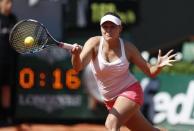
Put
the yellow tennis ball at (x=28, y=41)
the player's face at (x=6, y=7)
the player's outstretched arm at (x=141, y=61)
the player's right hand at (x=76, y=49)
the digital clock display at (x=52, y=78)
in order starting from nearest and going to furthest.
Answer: the player's right hand at (x=76, y=49)
the yellow tennis ball at (x=28, y=41)
the player's outstretched arm at (x=141, y=61)
the player's face at (x=6, y=7)
the digital clock display at (x=52, y=78)

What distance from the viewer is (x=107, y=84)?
7.61 m

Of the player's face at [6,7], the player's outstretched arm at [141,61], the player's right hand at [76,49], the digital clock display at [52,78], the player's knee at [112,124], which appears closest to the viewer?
the player's right hand at [76,49]

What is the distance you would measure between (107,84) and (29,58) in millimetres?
3831

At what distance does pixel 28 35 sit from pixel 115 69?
2.98 ft

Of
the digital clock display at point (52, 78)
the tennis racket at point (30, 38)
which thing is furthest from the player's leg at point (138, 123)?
the digital clock display at point (52, 78)

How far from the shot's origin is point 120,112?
746 centimetres

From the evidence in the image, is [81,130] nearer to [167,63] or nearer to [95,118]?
[95,118]

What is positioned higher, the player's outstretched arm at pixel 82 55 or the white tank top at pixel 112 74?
the player's outstretched arm at pixel 82 55

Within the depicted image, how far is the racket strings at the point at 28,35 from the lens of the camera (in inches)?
296

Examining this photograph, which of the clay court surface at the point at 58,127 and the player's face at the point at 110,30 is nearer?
the player's face at the point at 110,30

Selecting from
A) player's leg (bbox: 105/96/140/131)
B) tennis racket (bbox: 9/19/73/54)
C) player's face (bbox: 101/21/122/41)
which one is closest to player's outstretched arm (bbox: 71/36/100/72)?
player's face (bbox: 101/21/122/41)

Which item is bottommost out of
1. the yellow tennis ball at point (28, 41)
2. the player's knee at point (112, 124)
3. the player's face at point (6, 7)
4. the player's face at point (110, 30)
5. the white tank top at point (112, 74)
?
the player's knee at point (112, 124)

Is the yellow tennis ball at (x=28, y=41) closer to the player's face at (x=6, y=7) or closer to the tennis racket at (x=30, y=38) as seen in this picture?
the tennis racket at (x=30, y=38)

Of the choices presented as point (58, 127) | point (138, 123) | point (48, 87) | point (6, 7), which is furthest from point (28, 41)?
point (58, 127)
